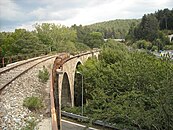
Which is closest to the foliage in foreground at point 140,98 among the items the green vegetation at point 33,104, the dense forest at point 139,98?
the dense forest at point 139,98

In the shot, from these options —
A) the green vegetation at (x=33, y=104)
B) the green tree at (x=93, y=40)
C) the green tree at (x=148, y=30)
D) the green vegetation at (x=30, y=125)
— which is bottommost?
the green vegetation at (x=30, y=125)

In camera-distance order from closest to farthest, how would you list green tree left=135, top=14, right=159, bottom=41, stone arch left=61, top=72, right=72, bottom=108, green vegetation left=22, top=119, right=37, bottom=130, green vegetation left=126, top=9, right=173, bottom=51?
1. green vegetation left=22, top=119, right=37, bottom=130
2. stone arch left=61, top=72, right=72, bottom=108
3. green vegetation left=126, top=9, right=173, bottom=51
4. green tree left=135, top=14, right=159, bottom=41

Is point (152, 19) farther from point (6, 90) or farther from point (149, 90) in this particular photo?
point (6, 90)

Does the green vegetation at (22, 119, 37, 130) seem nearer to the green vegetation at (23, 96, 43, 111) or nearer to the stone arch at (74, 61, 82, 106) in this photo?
the green vegetation at (23, 96, 43, 111)

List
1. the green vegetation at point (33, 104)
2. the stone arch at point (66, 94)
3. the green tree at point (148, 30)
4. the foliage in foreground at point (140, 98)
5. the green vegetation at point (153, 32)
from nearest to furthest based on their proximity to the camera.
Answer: the green vegetation at point (33, 104), the foliage in foreground at point (140, 98), the stone arch at point (66, 94), the green vegetation at point (153, 32), the green tree at point (148, 30)

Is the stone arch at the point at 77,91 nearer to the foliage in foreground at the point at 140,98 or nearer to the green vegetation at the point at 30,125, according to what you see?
the foliage in foreground at the point at 140,98

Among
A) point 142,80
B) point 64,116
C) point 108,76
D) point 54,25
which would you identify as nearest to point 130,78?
point 142,80

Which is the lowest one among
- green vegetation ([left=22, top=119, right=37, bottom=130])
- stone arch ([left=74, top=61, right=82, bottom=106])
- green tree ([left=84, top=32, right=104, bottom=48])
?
stone arch ([left=74, top=61, right=82, bottom=106])

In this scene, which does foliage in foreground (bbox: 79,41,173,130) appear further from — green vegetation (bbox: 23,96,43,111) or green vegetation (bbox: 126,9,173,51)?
green vegetation (bbox: 126,9,173,51)

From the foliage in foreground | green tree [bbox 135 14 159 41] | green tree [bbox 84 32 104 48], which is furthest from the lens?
green tree [bbox 84 32 104 48]

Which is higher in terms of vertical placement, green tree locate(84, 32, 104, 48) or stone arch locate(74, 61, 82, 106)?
green tree locate(84, 32, 104, 48)

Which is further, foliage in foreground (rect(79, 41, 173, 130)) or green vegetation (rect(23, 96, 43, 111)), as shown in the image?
foliage in foreground (rect(79, 41, 173, 130))

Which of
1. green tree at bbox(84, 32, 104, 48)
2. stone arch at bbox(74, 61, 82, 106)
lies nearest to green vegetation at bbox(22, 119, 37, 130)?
stone arch at bbox(74, 61, 82, 106)

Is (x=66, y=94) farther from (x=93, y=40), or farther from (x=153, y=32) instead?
(x=153, y=32)
